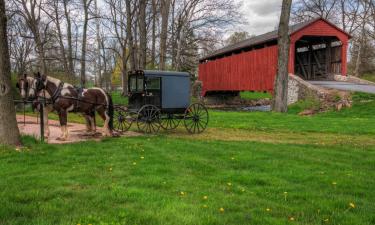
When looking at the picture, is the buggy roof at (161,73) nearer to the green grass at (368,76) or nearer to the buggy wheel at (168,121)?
the buggy wheel at (168,121)

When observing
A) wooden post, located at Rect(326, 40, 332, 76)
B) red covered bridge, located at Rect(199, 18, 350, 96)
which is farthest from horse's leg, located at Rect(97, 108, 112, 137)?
wooden post, located at Rect(326, 40, 332, 76)

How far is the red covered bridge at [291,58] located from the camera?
102 ft

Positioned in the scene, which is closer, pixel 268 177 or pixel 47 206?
pixel 47 206

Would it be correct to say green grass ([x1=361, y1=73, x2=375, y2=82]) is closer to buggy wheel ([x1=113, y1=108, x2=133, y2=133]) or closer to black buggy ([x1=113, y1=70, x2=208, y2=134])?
black buggy ([x1=113, y1=70, x2=208, y2=134])

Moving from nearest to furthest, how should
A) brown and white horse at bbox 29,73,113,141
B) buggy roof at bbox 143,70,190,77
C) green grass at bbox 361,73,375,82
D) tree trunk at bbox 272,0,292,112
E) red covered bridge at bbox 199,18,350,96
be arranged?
brown and white horse at bbox 29,73,113,141
buggy roof at bbox 143,70,190,77
tree trunk at bbox 272,0,292,112
red covered bridge at bbox 199,18,350,96
green grass at bbox 361,73,375,82

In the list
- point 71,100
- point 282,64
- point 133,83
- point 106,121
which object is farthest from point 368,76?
point 71,100

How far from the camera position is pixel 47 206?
481 centimetres

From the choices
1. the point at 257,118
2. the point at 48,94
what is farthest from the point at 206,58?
the point at 48,94

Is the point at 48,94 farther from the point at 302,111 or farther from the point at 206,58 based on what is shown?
the point at 206,58

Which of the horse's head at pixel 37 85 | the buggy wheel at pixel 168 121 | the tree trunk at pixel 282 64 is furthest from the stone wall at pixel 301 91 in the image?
the horse's head at pixel 37 85

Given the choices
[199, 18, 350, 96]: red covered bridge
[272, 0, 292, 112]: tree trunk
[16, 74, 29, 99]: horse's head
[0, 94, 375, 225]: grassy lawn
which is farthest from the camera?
[199, 18, 350, 96]: red covered bridge

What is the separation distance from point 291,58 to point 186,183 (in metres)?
26.4

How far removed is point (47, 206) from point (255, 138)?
8.59m

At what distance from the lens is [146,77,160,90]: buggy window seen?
12773mm
